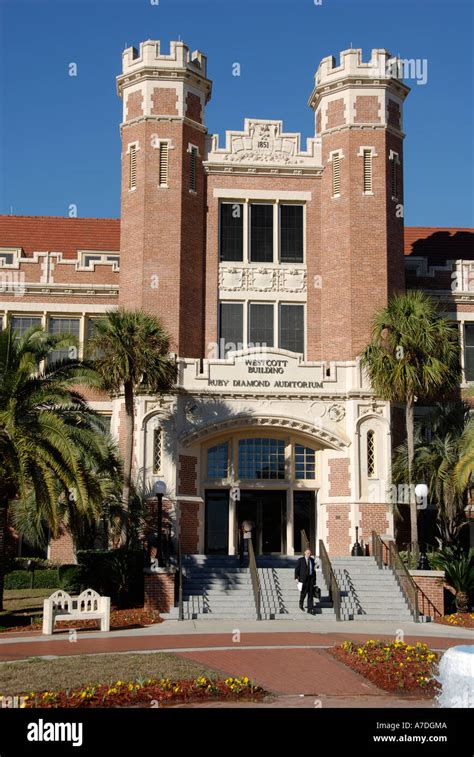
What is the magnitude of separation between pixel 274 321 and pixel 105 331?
8469 millimetres

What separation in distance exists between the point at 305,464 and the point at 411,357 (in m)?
5.72

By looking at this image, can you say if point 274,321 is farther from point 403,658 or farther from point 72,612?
point 403,658

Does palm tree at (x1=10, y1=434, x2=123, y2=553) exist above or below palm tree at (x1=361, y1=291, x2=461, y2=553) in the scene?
below

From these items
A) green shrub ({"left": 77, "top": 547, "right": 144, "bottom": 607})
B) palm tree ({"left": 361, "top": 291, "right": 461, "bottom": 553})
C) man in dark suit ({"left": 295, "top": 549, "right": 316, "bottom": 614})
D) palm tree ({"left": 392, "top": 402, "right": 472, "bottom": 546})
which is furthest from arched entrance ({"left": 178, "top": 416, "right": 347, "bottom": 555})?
man in dark suit ({"left": 295, "top": 549, "right": 316, "bottom": 614})

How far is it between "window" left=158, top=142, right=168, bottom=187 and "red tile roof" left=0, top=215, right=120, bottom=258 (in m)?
6.58

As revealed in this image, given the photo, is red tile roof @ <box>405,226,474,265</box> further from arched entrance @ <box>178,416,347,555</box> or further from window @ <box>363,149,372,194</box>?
arched entrance @ <box>178,416,347,555</box>

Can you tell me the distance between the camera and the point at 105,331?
25.3 metres

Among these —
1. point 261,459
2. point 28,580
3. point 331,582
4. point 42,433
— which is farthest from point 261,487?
point 42,433

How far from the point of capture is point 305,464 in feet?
100

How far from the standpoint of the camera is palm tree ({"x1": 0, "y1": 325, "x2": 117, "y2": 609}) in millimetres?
20250

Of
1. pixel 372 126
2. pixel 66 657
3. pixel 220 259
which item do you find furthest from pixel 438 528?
pixel 66 657

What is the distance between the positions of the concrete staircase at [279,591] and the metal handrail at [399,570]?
18cm

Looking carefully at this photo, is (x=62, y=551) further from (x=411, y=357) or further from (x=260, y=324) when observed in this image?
(x=411, y=357)

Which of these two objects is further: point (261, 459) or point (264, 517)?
point (264, 517)
